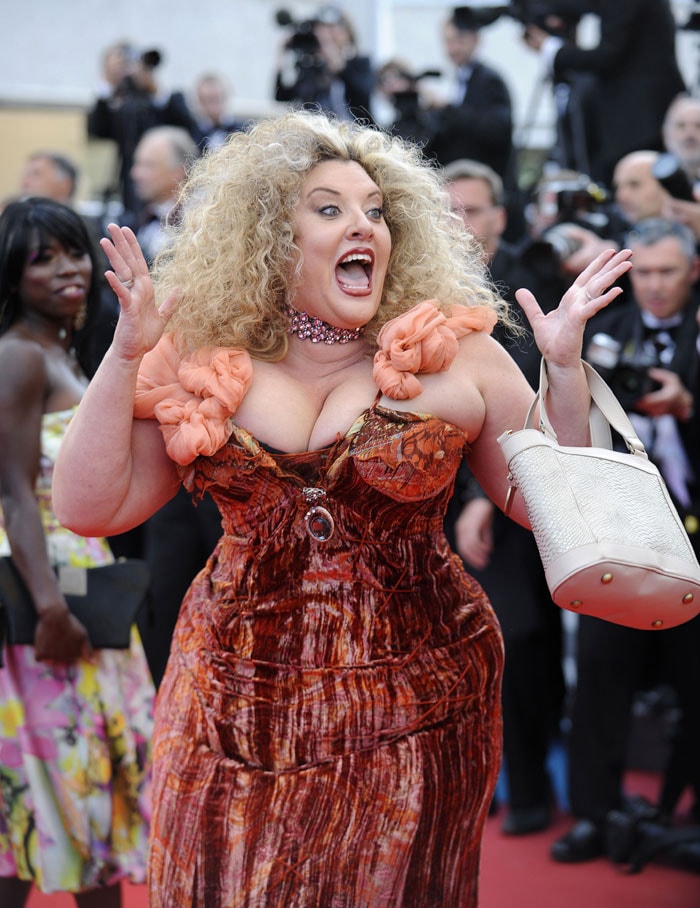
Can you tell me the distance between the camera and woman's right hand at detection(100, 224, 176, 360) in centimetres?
238

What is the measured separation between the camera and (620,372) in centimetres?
411

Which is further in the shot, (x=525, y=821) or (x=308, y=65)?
(x=308, y=65)

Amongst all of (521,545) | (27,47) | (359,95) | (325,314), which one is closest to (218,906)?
(325,314)

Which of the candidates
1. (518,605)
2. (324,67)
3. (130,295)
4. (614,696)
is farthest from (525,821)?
(324,67)

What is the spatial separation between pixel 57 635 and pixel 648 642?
219cm

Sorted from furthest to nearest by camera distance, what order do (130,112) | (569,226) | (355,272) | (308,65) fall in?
(130,112)
(308,65)
(569,226)
(355,272)

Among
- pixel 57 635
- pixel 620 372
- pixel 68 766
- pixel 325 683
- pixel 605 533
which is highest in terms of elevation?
pixel 605 533

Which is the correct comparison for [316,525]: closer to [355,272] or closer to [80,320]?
[355,272]

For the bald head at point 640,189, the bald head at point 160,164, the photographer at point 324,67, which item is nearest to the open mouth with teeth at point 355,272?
the bald head at point 640,189

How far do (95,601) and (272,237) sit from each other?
1238 millimetres

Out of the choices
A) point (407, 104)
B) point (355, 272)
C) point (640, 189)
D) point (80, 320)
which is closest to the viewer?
point (355, 272)

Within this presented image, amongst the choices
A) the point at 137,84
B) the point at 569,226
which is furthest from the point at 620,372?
the point at 137,84

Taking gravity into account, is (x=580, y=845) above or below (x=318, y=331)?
below

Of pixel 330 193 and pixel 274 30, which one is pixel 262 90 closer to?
pixel 274 30
